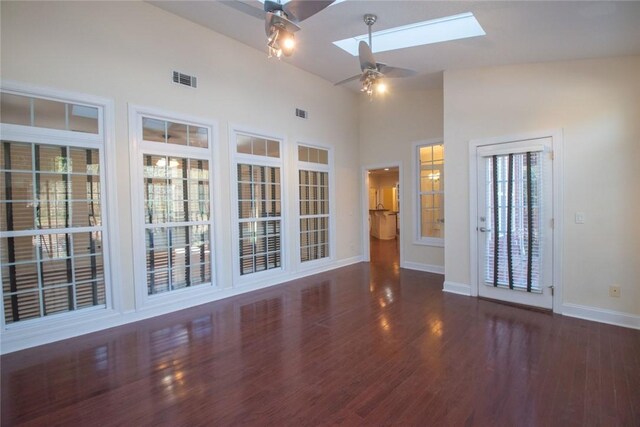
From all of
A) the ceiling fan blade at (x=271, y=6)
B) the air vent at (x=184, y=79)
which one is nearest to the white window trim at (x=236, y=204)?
the air vent at (x=184, y=79)

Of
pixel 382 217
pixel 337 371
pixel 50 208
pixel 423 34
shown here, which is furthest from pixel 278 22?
pixel 382 217

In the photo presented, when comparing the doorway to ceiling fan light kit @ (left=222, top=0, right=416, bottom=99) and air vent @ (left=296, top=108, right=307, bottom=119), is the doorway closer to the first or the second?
air vent @ (left=296, top=108, right=307, bottom=119)

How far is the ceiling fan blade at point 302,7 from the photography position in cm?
226

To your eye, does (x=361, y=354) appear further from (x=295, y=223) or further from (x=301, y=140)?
(x=301, y=140)

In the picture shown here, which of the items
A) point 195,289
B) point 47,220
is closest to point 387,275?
point 195,289

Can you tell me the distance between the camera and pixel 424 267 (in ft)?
20.0

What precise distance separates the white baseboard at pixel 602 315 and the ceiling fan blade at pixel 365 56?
3.65 metres

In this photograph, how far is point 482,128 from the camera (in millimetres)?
4312

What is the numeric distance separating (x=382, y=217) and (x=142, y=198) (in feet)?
27.2

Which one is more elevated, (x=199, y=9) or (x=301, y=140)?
(x=199, y=9)

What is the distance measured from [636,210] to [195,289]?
531 centimetres

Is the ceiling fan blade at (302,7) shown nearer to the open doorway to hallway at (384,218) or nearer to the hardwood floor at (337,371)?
the hardwood floor at (337,371)

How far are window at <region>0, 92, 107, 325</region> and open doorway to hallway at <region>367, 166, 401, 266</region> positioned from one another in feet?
16.8

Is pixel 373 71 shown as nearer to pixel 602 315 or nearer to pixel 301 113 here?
pixel 301 113
